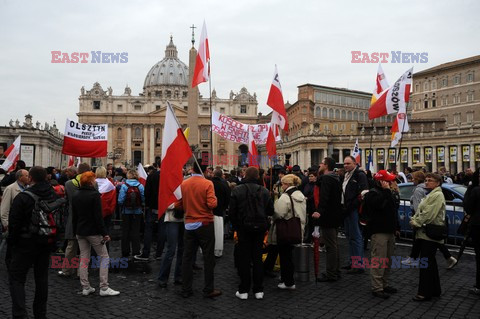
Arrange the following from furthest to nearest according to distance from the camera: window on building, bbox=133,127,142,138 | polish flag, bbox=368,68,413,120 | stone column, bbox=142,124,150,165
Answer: window on building, bbox=133,127,142,138 < stone column, bbox=142,124,150,165 < polish flag, bbox=368,68,413,120

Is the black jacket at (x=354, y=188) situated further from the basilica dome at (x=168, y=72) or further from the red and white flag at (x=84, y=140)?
the basilica dome at (x=168, y=72)

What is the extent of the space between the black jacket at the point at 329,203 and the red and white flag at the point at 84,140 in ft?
21.1

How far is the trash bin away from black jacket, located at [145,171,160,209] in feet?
10.1

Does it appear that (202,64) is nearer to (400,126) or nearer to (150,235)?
(150,235)

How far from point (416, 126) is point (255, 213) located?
58.0 meters

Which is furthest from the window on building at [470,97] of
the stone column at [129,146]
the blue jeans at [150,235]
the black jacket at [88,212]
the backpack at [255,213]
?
the stone column at [129,146]

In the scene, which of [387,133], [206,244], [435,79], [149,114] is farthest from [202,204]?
[149,114]

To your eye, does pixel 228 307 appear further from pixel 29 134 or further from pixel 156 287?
pixel 29 134

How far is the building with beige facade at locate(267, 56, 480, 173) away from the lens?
48281 mm

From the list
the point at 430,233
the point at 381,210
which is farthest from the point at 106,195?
the point at 430,233

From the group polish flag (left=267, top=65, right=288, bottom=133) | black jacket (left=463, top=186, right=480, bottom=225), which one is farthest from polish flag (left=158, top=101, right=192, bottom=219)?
black jacket (left=463, top=186, right=480, bottom=225)

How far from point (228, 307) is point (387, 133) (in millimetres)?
52899

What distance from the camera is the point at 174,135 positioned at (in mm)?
6871

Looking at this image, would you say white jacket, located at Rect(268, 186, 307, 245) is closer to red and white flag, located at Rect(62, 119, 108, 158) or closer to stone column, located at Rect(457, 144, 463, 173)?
red and white flag, located at Rect(62, 119, 108, 158)
